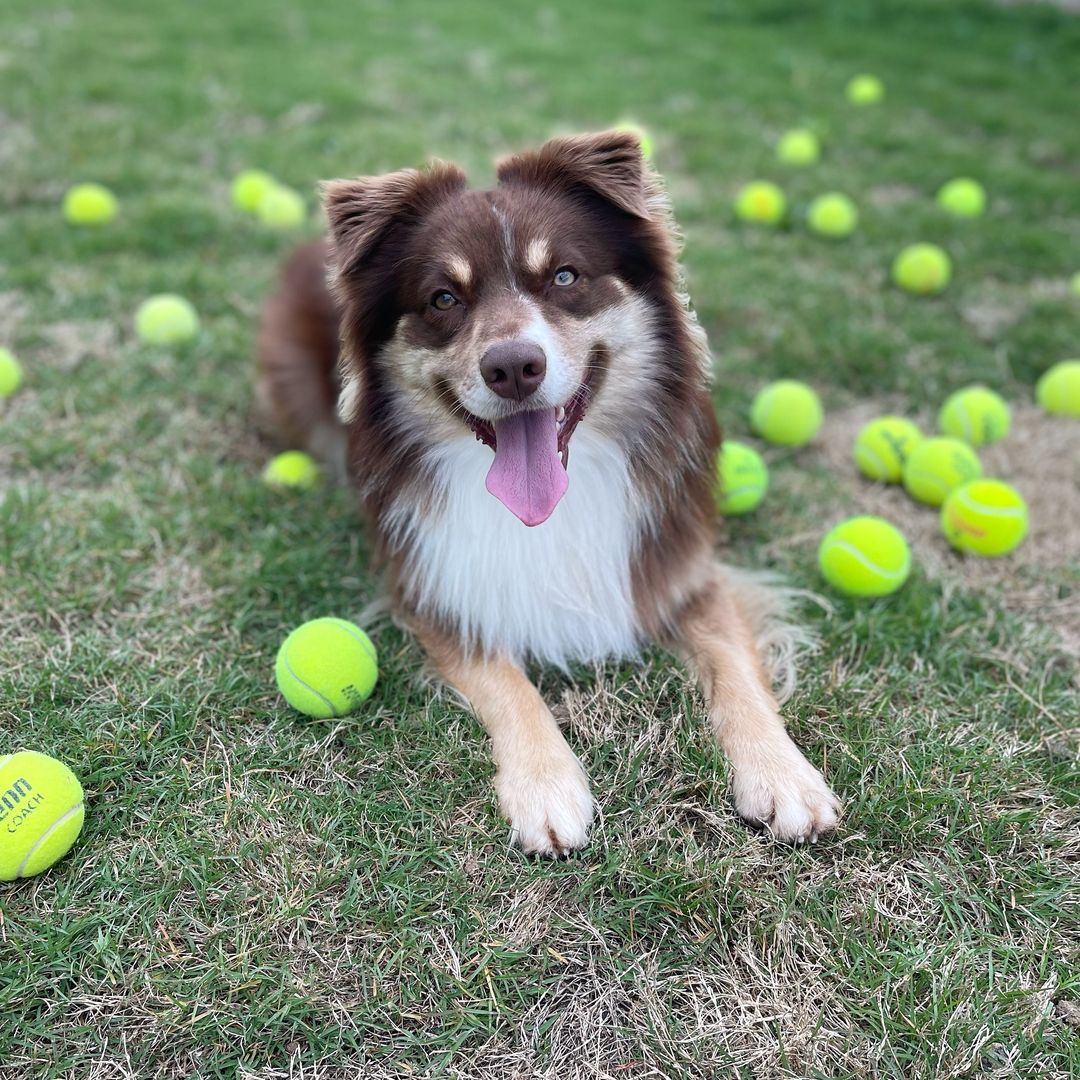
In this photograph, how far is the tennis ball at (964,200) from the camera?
7.15 meters

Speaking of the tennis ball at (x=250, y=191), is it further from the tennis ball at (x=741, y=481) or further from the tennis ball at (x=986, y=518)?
the tennis ball at (x=986, y=518)

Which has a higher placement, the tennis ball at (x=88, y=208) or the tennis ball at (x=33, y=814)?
the tennis ball at (x=88, y=208)

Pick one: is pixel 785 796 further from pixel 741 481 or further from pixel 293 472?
pixel 293 472

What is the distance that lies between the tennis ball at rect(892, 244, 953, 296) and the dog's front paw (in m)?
4.59

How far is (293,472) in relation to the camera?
439cm

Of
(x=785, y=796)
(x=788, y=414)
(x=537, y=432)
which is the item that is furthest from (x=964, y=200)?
(x=785, y=796)

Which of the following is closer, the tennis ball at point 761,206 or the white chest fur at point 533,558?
the white chest fur at point 533,558

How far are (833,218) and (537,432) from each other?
15.6 ft

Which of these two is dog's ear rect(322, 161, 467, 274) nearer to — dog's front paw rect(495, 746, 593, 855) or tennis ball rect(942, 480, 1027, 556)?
dog's front paw rect(495, 746, 593, 855)

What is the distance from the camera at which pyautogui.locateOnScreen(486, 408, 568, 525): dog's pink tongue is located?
299 centimetres

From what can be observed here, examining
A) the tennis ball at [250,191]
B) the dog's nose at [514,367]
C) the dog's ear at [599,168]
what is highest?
the dog's ear at [599,168]

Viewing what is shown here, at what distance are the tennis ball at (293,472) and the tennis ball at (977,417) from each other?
3.12 metres

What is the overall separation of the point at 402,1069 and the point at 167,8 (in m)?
13.0

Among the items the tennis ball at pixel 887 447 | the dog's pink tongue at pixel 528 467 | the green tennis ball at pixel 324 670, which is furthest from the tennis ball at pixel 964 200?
the green tennis ball at pixel 324 670
